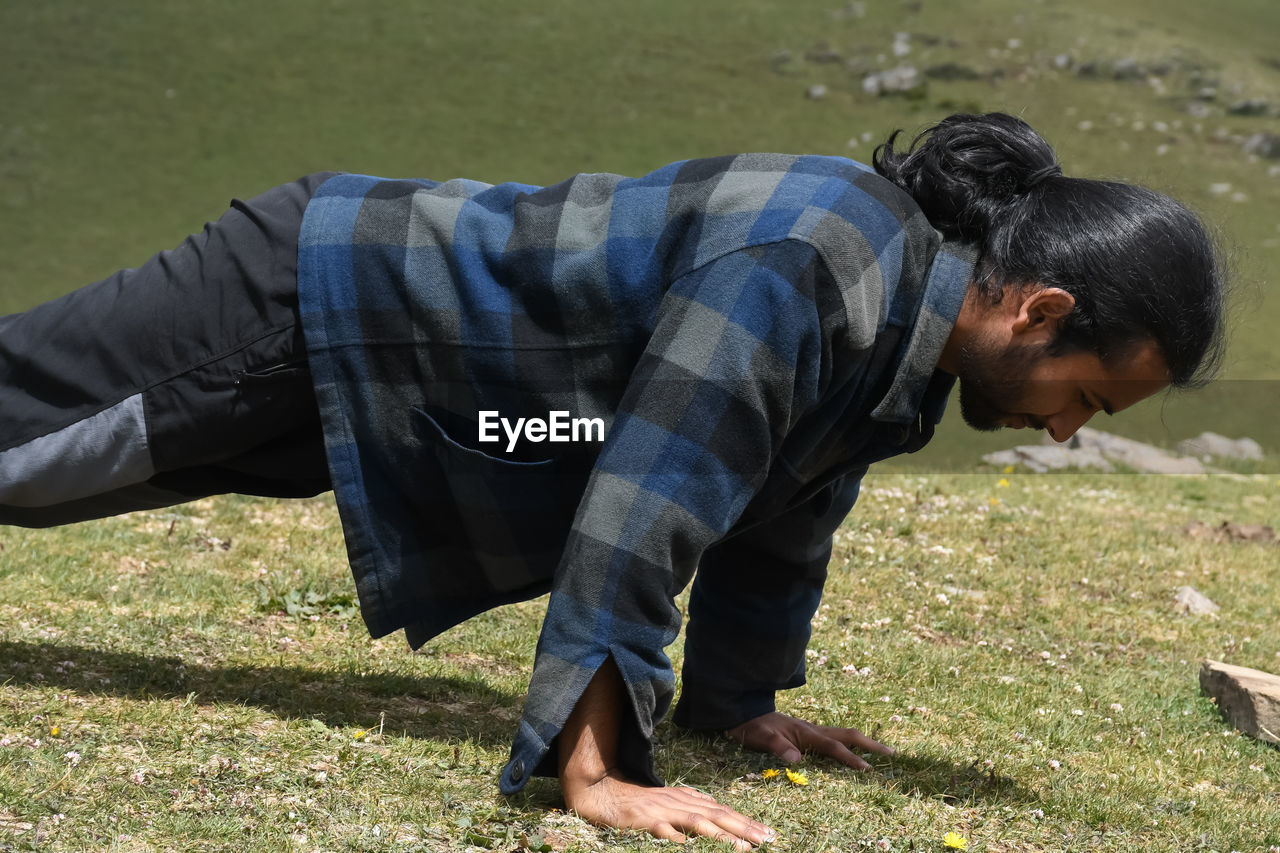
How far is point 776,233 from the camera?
87.7 inches

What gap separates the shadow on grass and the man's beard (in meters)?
1.36

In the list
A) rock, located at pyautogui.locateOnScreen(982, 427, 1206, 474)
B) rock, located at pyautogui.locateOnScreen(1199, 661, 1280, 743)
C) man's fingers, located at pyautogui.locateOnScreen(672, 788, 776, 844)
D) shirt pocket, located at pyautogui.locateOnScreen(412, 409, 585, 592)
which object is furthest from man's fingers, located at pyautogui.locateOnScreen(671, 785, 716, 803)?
rock, located at pyautogui.locateOnScreen(982, 427, 1206, 474)

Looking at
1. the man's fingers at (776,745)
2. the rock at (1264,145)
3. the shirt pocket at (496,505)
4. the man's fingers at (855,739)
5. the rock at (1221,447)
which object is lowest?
the rock at (1221,447)

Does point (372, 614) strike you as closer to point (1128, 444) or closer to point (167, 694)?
point (167, 694)

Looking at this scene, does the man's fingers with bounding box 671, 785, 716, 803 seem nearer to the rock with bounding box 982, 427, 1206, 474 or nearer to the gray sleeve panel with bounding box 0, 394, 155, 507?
the gray sleeve panel with bounding box 0, 394, 155, 507

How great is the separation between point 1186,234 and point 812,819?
56.2 inches

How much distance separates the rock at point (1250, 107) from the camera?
18500 millimetres

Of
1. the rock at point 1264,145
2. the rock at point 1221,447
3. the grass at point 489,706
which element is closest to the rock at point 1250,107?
the rock at point 1264,145

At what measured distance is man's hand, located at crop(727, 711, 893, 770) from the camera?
3049mm

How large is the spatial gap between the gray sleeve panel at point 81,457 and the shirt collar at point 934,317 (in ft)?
4.96

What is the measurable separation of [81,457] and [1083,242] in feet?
6.75

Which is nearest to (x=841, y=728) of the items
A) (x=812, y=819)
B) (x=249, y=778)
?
(x=812, y=819)

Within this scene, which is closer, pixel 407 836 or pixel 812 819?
pixel 407 836

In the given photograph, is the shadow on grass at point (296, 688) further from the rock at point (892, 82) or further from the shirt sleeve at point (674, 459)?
the rock at point (892, 82)
